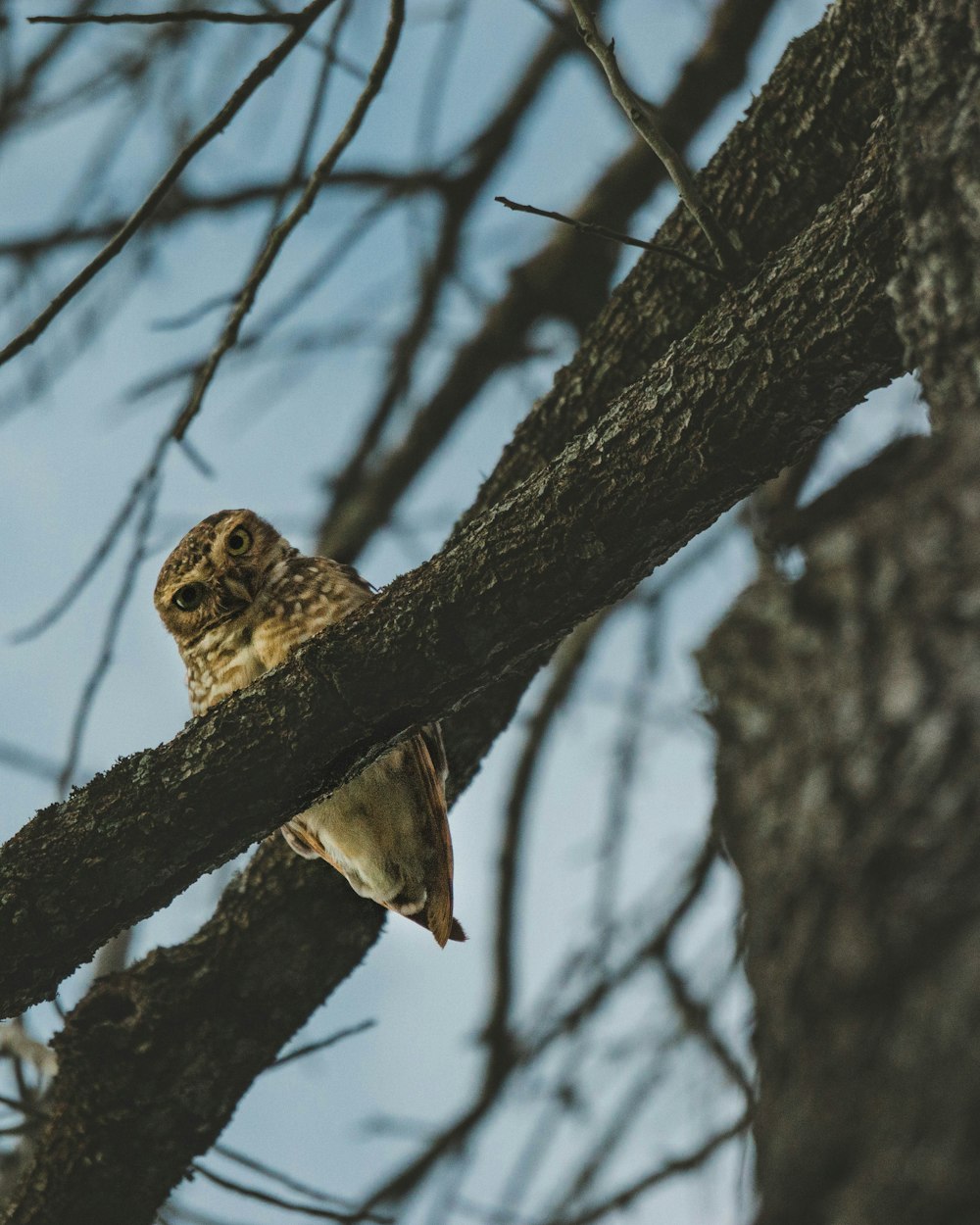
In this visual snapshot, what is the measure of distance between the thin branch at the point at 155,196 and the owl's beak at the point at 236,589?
126 cm

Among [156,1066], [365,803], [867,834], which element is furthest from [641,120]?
[156,1066]

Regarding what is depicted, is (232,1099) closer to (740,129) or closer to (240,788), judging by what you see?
(240,788)

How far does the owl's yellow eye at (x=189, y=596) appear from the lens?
13.0 feet

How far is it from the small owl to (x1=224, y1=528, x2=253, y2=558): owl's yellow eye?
0.09 m

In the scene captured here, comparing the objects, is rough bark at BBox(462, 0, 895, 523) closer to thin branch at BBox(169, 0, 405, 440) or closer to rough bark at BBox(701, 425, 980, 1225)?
thin branch at BBox(169, 0, 405, 440)


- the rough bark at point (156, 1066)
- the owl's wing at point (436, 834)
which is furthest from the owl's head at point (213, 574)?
the rough bark at point (156, 1066)

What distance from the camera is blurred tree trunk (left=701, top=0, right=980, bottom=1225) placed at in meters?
1.00

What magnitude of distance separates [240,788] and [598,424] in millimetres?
936

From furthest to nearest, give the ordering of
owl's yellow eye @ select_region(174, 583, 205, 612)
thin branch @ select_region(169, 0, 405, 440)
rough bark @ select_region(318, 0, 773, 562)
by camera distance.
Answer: rough bark @ select_region(318, 0, 773, 562) < owl's yellow eye @ select_region(174, 583, 205, 612) < thin branch @ select_region(169, 0, 405, 440)

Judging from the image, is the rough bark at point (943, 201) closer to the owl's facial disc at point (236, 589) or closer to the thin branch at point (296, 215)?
the thin branch at point (296, 215)

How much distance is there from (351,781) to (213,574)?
0.88 meters

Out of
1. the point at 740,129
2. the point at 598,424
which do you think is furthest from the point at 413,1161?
the point at 740,129

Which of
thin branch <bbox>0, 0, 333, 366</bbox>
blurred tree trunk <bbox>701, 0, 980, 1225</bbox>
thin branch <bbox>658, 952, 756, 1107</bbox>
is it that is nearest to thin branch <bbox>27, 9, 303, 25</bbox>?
thin branch <bbox>0, 0, 333, 366</bbox>

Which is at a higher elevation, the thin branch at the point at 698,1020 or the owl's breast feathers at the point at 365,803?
the owl's breast feathers at the point at 365,803
